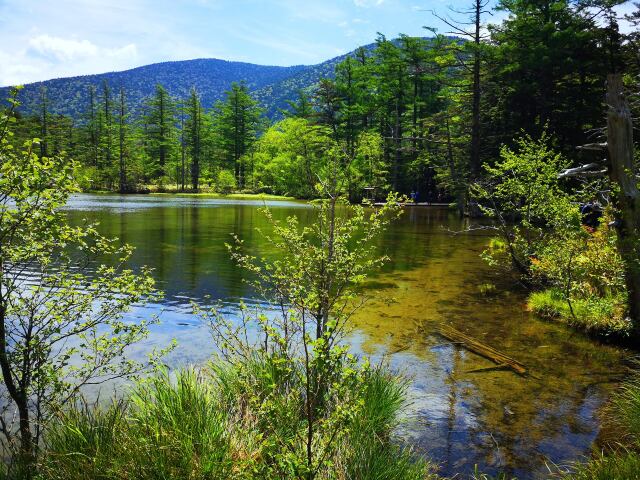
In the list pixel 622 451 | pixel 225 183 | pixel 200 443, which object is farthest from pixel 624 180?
pixel 225 183

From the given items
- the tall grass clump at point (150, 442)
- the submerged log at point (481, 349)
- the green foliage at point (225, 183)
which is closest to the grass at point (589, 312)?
the submerged log at point (481, 349)

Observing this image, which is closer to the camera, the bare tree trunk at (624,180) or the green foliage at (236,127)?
the bare tree trunk at (624,180)

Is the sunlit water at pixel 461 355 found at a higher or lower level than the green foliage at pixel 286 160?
lower

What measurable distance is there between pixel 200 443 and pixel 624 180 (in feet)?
31.0

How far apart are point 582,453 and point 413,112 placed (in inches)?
2228

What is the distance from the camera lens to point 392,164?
5541 centimetres

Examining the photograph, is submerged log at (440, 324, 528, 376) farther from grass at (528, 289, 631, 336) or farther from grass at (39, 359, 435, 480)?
grass at (39, 359, 435, 480)

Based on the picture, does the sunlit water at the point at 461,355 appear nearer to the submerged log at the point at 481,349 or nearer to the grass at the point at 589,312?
the submerged log at the point at 481,349

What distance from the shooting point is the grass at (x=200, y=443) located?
12.7 ft

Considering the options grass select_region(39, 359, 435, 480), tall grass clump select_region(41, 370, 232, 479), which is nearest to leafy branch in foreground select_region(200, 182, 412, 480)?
grass select_region(39, 359, 435, 480)

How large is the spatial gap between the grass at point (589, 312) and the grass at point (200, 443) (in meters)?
6.84

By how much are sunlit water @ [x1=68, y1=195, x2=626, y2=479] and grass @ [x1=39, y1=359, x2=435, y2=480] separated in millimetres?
1336

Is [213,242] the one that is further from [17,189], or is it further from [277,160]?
[277,160]

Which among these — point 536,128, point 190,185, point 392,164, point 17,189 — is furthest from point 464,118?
point 190,185
